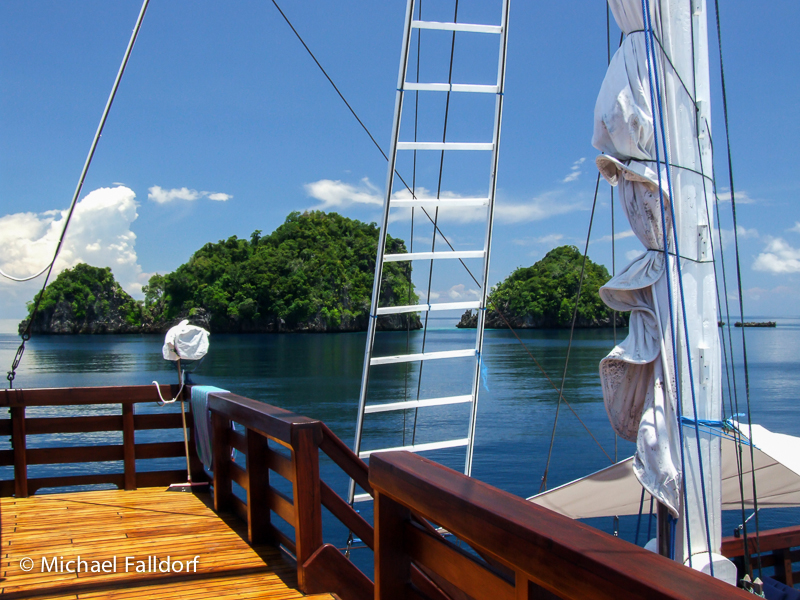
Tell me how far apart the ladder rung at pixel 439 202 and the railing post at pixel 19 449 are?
288cm

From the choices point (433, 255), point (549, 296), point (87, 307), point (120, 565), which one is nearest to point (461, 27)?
point (433, 255)

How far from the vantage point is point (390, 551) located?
1.64m

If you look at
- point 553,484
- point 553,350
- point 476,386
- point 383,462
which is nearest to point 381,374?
point 553,350

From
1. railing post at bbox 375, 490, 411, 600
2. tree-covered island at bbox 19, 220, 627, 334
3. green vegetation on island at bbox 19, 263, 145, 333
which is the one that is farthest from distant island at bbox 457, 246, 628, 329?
railing post at bbox 375, 490, 411, 600

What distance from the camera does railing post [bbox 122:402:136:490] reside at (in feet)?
14.4

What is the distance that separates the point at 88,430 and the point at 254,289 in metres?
87.4

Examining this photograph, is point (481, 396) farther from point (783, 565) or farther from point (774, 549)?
point (774, 549)

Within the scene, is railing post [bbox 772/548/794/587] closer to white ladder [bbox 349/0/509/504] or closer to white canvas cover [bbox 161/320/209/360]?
white ladder [bbox 349/0/509/504]

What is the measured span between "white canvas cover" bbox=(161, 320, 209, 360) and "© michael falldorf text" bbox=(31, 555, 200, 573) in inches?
72.8

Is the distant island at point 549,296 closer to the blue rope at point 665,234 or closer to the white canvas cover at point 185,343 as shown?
the white canvas cover at point 185,343

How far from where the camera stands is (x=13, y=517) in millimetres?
3748

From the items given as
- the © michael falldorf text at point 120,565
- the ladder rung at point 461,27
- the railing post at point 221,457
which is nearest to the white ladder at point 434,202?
the ladder rung at point 461,27

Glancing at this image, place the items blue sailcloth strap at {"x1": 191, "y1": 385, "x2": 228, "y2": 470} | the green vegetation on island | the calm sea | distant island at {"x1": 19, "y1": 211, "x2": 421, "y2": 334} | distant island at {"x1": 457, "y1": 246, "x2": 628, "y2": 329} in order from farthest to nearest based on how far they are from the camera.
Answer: distant island at {"x1": 457, "y1": 246, "x2": 628, "y2": 329} < the green vegetation on island < distant island at {"x1": 19, "y1": 211, "x2": 421, "y2": 334} < the calm sea < blue sailcloth strap at {"x1": 191, "y1": 385, "x2": 228, "y2": 470}

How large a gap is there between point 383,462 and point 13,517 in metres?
3.19
